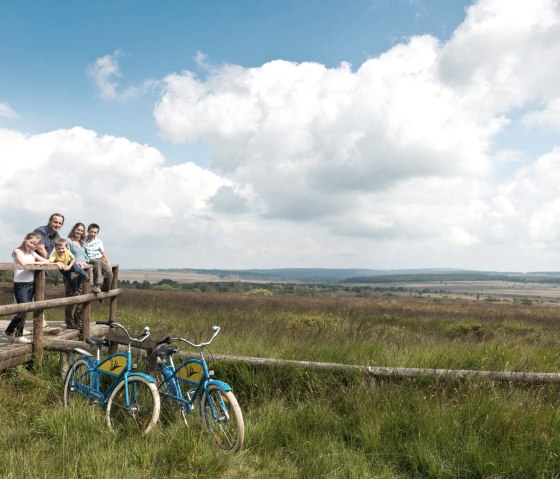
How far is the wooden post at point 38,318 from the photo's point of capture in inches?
267

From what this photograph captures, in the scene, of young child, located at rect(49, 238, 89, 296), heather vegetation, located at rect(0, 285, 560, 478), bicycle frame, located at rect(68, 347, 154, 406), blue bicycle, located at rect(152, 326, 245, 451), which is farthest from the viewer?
young child, located at rect(49, 238, 89, 296)

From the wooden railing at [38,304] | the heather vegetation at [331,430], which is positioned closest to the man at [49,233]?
the wooden railing at [38,304]

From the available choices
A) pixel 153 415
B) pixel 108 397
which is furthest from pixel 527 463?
pixel 108 397

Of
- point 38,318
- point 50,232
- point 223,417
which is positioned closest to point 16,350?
point 38,318

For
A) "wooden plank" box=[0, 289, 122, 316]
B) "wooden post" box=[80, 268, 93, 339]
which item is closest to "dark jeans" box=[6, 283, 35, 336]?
"wooden plank" box=[0, 289, 122, 316]

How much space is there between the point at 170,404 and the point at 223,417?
0.85 m

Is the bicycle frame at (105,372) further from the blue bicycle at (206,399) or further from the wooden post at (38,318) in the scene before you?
the wooden post at (38,318)

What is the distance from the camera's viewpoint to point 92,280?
8.34m

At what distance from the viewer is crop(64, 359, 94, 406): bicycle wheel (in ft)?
18.1

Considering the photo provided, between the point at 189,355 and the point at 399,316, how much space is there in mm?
15122

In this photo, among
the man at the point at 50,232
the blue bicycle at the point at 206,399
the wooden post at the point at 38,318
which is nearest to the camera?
the blue bicycle at the point at 206,399

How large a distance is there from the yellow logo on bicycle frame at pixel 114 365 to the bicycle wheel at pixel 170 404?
49cm

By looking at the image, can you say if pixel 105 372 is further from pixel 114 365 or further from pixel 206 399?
pixel 206 399

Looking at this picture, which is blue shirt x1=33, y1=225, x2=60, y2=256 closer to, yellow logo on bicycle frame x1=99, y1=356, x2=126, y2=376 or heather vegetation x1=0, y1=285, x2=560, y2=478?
heather vegetation x1=0, y1=285, x2=560, y2=478
